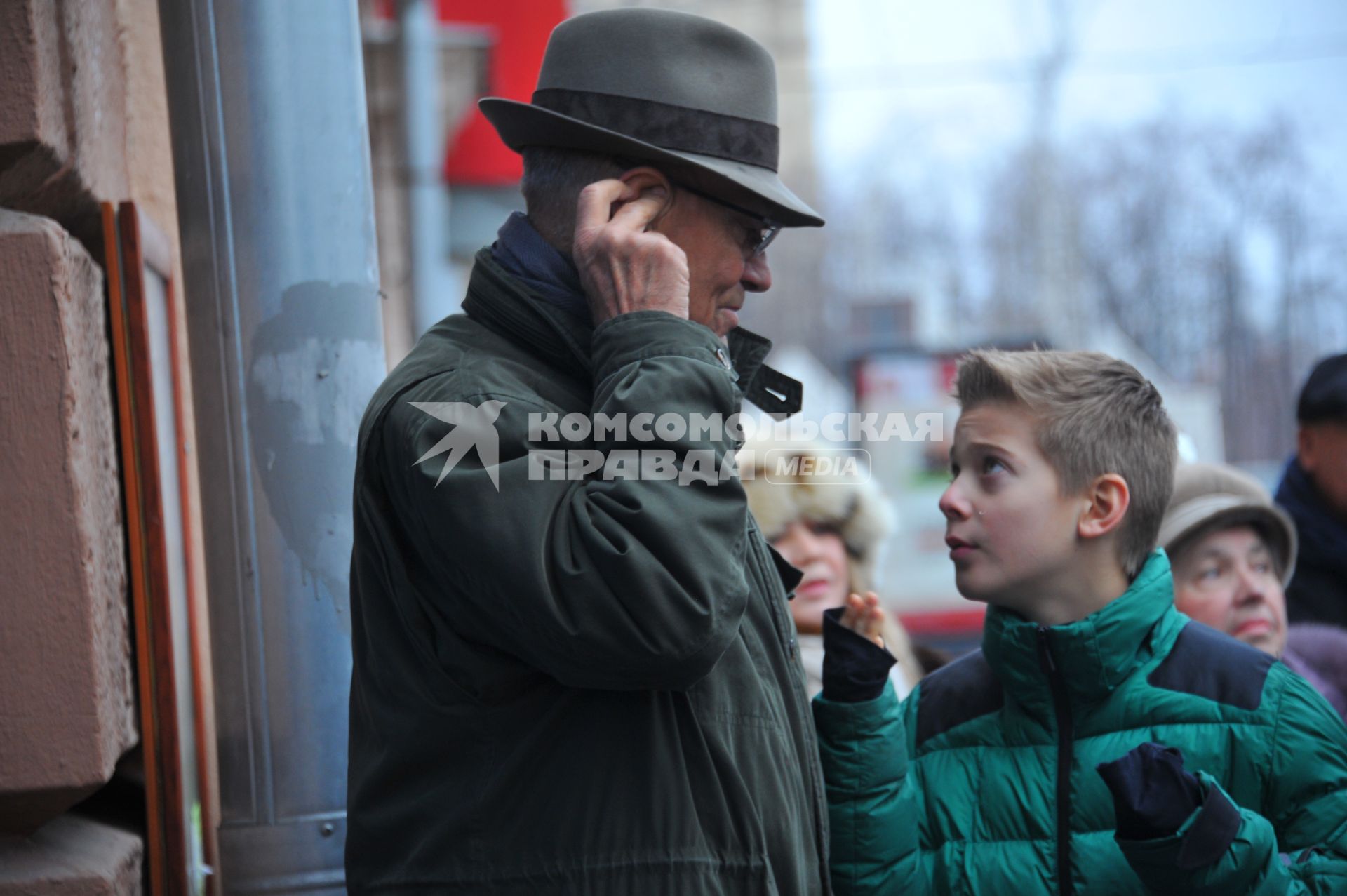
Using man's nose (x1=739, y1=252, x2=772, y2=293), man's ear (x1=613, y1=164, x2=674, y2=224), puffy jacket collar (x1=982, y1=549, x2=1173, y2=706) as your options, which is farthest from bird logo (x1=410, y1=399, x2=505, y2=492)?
puffy jacket collar (x1=982, y1=549, x2=1173, y2=706)

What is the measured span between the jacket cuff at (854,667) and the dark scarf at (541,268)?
0.73 m

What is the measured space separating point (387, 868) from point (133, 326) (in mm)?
1052

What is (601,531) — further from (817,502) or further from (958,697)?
(817,502)

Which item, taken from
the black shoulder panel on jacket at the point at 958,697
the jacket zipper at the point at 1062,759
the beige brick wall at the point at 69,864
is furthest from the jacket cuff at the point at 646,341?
the beige brick wall at the point at 69,864

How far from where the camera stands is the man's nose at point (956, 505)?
2227 millimetres

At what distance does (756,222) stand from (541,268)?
349 millimetres

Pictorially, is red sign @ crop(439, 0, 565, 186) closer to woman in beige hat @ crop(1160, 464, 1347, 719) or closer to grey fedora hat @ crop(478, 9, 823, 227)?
woman in beige hat @ crop(1160, 464, 1347, 719)

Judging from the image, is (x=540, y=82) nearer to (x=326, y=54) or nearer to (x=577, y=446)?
(x=326, y=54)

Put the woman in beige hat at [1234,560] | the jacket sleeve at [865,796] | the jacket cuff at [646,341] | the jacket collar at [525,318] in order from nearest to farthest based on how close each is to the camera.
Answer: the jacket cuff at [646,341], the jacket collar at [525,318], the jacket sleeve at [865,796], the woman in beige hat at [1234,560]

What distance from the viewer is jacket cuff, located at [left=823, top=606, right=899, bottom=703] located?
83.3 inches

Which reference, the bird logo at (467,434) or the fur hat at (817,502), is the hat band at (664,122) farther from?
the fur hat at (817,502)

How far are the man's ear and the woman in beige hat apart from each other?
5.48 feet

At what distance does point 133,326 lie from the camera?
2.19m

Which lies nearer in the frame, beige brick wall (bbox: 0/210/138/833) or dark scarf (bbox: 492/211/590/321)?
dark scarf (bbox: 492/211/590/321)
